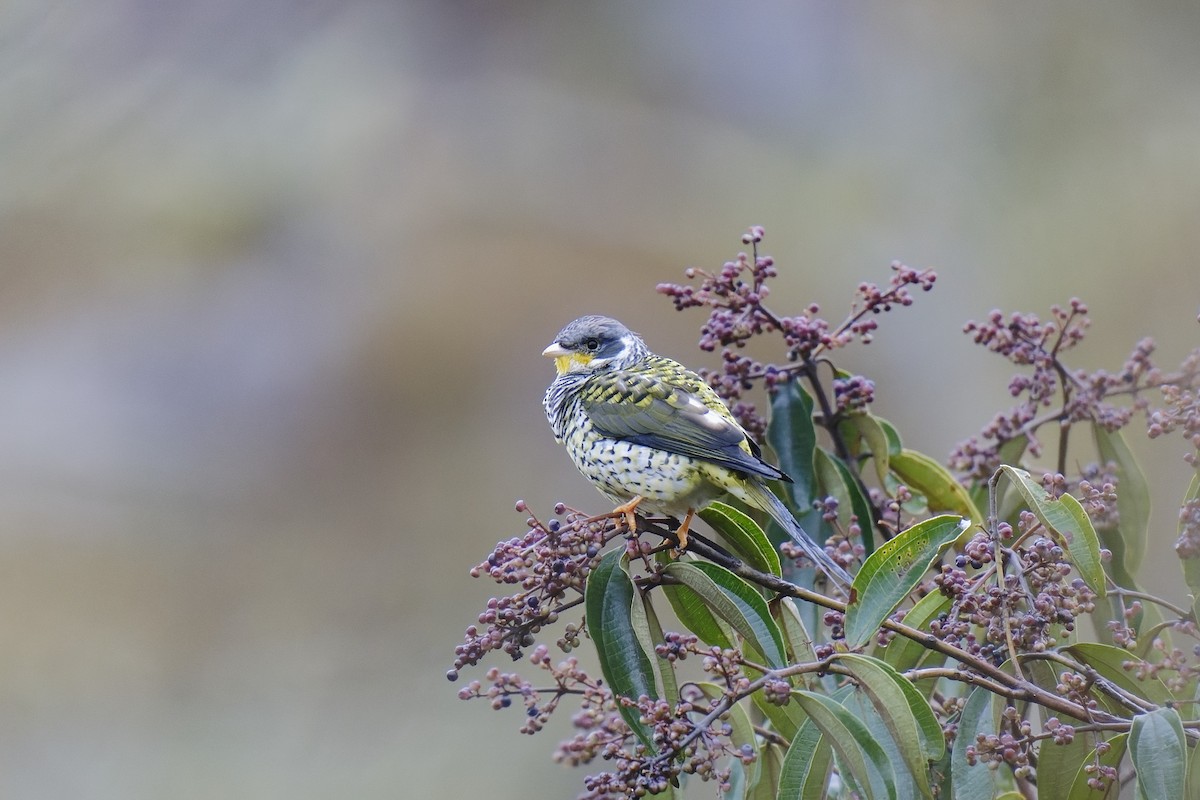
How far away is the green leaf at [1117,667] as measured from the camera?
129 centimetres

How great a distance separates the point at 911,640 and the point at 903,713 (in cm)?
23

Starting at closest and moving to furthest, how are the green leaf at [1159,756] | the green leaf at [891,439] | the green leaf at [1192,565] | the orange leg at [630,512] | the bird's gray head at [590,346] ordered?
the green leaf at [1159,756]
the green leaf at [1192,565]
the orange leg at [630,512]
the green leaf at [891,439]
the bird's gray head at [590,346]

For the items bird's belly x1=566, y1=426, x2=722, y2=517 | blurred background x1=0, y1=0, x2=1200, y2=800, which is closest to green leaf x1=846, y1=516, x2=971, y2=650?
bird's belly x1=566, y1=426, x2=722, y2=517

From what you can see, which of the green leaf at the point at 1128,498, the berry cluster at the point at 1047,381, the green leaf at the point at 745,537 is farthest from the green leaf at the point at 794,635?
the green leaf at the point at 1128,498

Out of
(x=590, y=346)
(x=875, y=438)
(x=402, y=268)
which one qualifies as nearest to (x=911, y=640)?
(x=875, y=438)

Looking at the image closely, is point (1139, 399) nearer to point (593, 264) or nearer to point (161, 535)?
point (593, 264)

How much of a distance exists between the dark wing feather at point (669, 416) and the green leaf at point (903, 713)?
1.52ft

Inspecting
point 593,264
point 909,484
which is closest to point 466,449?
point 593,264

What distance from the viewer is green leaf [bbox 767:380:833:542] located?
5.66 ft

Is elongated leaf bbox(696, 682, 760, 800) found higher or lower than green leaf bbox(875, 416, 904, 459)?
lower

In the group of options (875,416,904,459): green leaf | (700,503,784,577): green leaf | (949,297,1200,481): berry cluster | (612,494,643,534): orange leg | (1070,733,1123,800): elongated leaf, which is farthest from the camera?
(875,416,904,459): green leaf

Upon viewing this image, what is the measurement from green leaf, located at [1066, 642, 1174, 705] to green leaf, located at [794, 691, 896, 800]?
1.07ft

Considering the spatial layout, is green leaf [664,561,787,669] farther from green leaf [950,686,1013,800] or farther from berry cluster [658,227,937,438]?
berry cluster [658,227,937,438]

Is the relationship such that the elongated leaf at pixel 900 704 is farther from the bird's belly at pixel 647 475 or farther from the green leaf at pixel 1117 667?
the bird's belly at pixel 647 475
